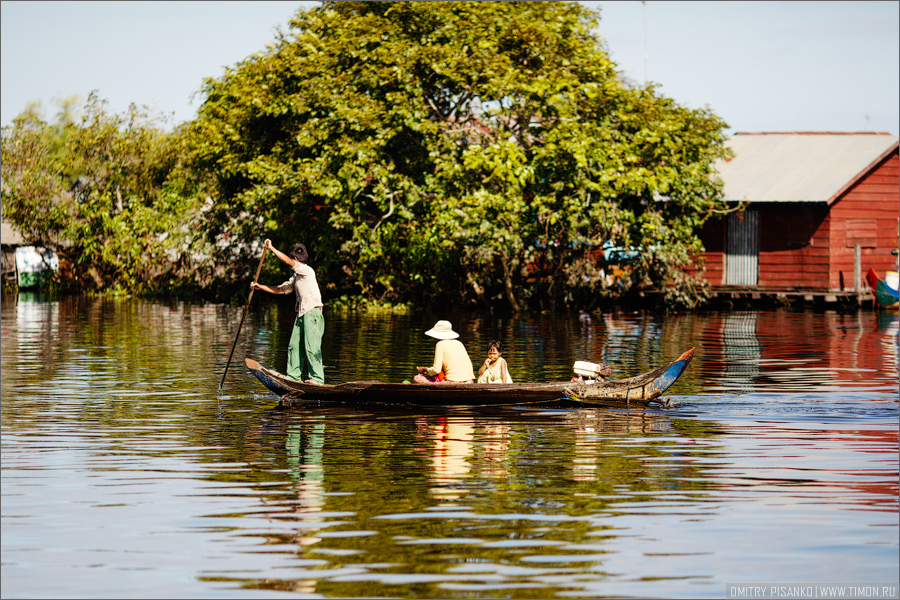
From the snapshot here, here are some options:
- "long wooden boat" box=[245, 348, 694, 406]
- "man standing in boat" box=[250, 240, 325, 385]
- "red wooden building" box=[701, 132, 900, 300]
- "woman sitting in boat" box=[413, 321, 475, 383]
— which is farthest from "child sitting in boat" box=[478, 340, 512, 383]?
"red wooden building" box=[701, 132, 900, 300]

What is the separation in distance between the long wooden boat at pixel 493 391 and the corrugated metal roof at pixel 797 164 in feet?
77.0

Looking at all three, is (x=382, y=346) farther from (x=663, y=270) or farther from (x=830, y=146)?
(x=830, y=146)

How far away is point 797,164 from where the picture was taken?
3819 centimetres

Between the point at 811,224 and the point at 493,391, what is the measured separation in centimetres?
2535

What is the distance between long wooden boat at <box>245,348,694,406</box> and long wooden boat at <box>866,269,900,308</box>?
77.7 ft

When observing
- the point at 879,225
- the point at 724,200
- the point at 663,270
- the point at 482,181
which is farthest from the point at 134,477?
the point at 879,225

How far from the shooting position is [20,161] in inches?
1850

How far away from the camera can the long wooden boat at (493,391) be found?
13.2 m

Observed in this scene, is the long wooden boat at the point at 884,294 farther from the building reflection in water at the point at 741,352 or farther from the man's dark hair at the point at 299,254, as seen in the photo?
the man's dark hair at the point at 299,254

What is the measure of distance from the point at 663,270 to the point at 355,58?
1114 centimetres

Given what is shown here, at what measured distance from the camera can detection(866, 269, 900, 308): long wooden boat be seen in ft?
115

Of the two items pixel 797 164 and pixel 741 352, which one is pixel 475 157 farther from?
pixel 797 164

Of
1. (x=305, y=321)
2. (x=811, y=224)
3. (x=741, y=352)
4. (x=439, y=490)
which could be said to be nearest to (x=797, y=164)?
(x=811, y=224)

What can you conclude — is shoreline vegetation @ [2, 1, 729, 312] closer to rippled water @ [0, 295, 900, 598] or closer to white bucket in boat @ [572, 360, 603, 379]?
rippled water @ [0, 295, 900, 598]
